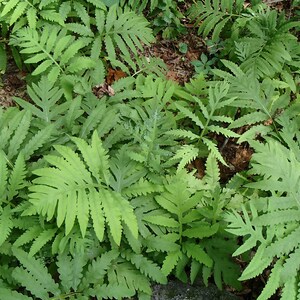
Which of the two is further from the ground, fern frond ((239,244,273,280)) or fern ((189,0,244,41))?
fern ((189,0,244,41))

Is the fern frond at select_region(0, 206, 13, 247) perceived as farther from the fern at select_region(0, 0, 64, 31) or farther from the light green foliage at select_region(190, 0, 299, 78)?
the light green foliage at select_region(190, 0, 299, 78)

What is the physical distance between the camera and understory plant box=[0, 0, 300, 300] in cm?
346

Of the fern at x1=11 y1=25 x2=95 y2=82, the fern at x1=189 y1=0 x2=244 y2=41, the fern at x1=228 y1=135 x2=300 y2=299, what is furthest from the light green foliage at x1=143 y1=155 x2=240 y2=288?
the fern at x1=189 y1=0 x2=244 y2=41

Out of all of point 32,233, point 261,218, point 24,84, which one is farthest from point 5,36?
point 261,218

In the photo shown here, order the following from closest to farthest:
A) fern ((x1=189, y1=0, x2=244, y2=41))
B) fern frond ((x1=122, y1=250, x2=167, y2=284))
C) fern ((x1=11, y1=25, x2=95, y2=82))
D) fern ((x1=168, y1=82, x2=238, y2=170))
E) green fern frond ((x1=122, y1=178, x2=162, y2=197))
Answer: fern frond ((x1=122, y1=250, x2=167, y2=284)) → green fern frond ((x1=122, y1=178, x2=162, y2=197)) → fern ((x1=168, y1=82, x2=238, y2=170)) → fern ((x1=11, y1=25, x2=95, y2=82)) → fern ((x1=189, y1=0, x2=244, y2=41))

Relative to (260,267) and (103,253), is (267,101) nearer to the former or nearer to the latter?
(260,267)

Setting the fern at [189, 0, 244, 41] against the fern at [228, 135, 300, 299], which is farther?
the fern at [189, 0, 244, 41]

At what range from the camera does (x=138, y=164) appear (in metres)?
4.05

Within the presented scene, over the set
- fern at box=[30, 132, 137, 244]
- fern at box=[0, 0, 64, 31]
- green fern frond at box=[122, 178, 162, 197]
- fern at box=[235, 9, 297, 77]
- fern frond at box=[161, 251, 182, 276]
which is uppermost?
fern at box=[0, 0, 64, 31]

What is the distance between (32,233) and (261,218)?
1967 millimetres

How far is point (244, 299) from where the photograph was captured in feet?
12.9

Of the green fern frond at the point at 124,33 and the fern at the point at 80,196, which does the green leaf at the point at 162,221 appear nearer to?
the fern at the point at 80,196

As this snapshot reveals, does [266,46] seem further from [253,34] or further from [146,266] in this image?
[146,266]

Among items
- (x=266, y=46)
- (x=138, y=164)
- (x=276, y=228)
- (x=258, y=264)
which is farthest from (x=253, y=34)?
(x=258, y=264)
